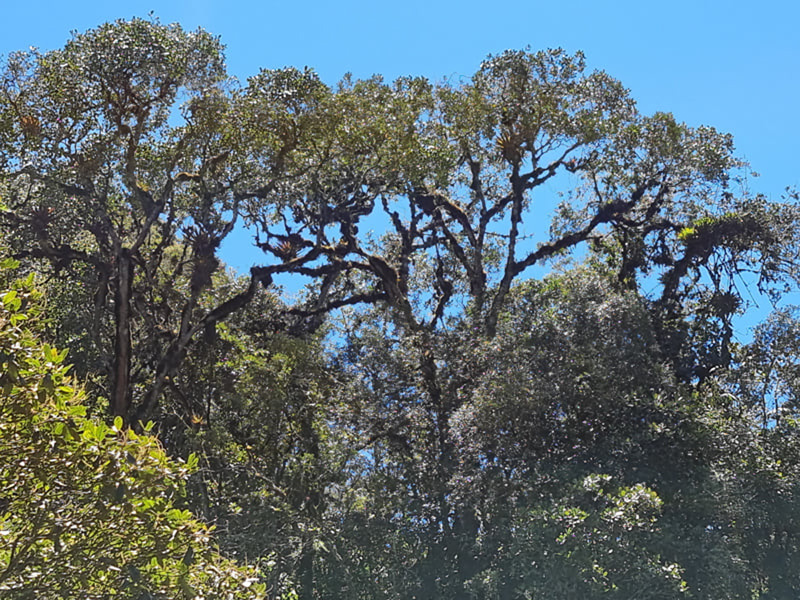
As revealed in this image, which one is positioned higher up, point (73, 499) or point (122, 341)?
point (122, 341)

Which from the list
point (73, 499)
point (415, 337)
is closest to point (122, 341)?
point (415, 337)

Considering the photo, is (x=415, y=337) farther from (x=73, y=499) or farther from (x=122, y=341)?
(x=73, y=499)

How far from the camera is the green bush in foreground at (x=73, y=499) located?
5301 mm

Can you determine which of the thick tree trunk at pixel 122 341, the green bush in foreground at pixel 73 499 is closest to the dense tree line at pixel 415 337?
the thick tree trunk at pixel 122 341

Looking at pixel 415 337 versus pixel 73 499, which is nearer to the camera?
pixel 73 499

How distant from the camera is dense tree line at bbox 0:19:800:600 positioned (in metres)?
11.8

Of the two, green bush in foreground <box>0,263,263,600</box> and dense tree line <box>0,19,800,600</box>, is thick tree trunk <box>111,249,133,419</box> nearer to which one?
dense tree line <box>0,19,800,600</box>

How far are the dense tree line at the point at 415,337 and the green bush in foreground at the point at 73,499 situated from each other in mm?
5645

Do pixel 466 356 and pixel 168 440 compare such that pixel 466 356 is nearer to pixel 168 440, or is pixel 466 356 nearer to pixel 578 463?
pixel 578 463

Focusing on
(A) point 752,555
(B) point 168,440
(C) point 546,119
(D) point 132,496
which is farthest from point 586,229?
(D) point 132,496

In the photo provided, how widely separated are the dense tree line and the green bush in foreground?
18.5 ft

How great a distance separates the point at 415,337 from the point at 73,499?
835 centimetres

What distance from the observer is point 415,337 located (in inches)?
534

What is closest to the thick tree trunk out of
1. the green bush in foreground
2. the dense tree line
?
the dense tree line
